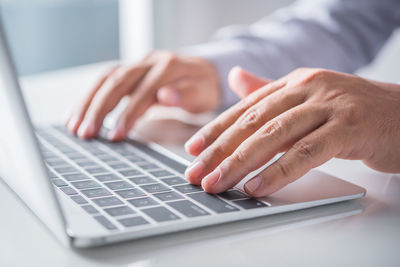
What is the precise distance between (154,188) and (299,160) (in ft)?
0.48

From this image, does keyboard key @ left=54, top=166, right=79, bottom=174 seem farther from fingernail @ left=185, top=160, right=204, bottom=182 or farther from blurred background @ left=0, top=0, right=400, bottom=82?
blurred background @ left=0, top=0, right=400, bottom=82

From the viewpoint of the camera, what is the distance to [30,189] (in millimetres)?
380

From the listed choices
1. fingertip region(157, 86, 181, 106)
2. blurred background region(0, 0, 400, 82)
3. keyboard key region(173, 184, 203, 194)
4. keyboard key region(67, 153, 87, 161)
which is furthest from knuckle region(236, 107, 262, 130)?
blurred background region(0, 0, 400, 82)

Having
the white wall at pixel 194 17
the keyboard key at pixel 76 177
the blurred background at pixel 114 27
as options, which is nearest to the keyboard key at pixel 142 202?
the keyboard key at pixel 76 177

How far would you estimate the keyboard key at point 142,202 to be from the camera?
1.33 feet

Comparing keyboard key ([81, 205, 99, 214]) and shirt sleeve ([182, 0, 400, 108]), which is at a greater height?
shirt sleeve ([182, 0, 400, 108])

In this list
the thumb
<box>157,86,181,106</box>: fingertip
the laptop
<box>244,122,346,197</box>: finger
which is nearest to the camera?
the laptop

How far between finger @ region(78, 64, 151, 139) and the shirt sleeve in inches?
7.1

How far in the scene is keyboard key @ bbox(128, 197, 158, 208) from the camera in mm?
406

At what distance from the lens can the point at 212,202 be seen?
42 cm

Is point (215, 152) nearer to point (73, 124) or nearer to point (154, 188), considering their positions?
point (154, 188)

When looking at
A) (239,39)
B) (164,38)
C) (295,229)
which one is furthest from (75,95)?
(164,38)

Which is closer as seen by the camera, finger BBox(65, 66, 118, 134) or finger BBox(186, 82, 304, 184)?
finger BBox(186, 82, 304, 184)

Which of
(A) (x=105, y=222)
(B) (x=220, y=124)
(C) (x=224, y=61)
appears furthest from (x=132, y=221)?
(C) (x=224, y=61)
